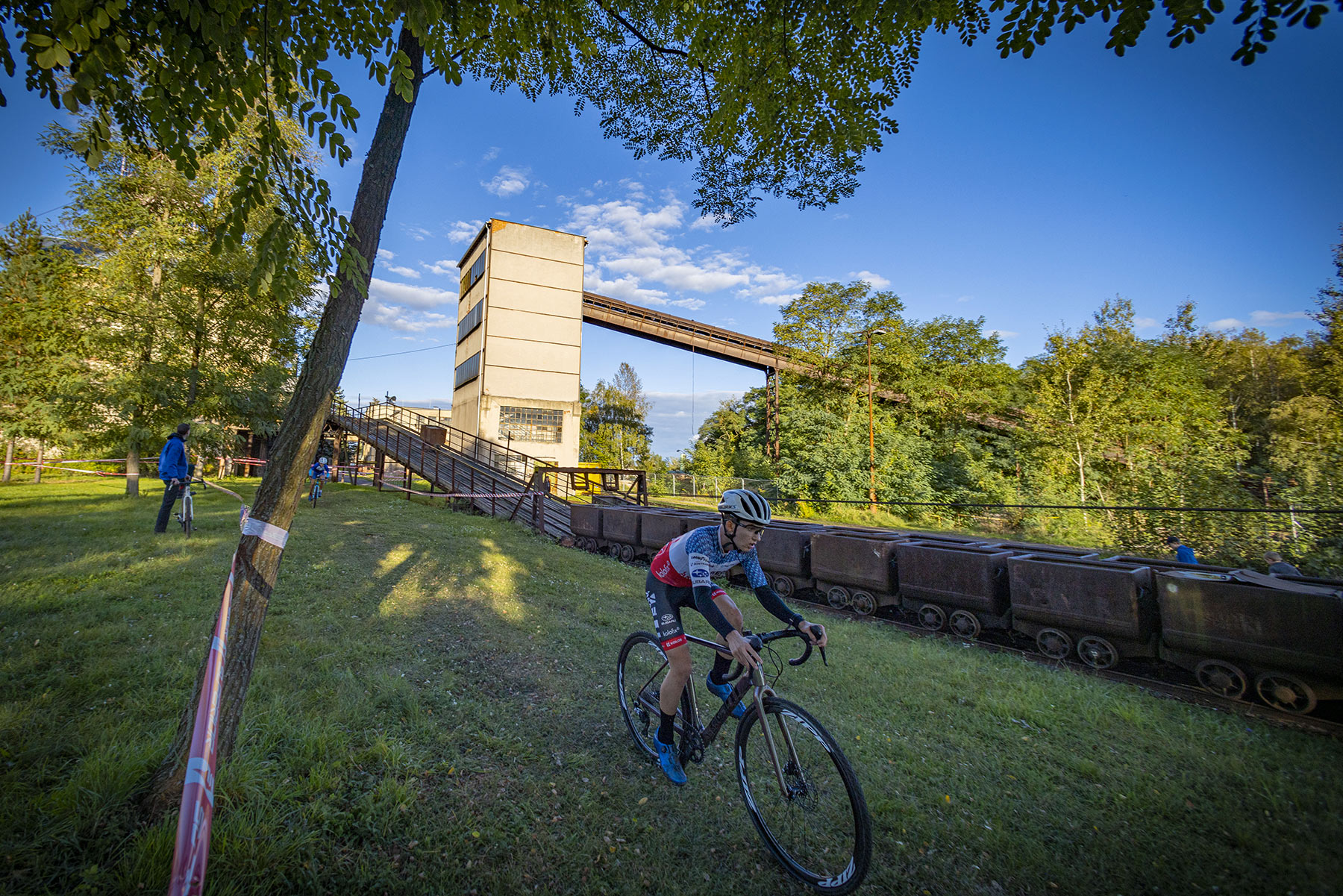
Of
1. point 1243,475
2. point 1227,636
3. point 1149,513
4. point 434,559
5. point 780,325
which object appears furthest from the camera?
point 780,325

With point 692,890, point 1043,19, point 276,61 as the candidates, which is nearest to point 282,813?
point 692,890

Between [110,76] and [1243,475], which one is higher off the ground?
[110,76]

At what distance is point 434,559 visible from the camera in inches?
377

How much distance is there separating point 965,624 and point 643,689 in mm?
5684

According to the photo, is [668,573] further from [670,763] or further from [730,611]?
[670,763]

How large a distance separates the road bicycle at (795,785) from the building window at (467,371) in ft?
101

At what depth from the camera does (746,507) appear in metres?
3.62

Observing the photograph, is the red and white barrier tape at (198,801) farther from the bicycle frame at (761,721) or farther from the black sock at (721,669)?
the black sock at (721,669)

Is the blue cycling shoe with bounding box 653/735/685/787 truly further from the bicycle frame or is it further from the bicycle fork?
the bicycle fork

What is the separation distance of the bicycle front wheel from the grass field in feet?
0.58

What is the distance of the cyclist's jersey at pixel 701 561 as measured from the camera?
11.9ft

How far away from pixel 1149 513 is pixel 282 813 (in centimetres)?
1861

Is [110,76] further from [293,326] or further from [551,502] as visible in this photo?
[293,326]

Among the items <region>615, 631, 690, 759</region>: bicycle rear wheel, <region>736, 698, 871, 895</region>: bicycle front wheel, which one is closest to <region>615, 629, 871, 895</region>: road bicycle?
<region>736, 698, 871, 895</region>: bicycle front wheel
